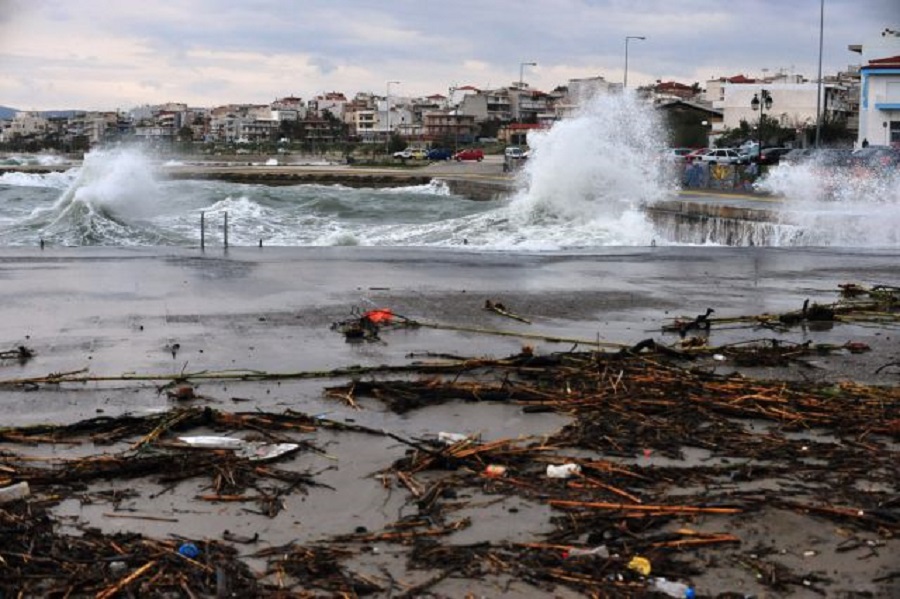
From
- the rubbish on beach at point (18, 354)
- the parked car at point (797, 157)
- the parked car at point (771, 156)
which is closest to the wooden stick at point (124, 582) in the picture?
the rubbish on beach at point (18, 354)

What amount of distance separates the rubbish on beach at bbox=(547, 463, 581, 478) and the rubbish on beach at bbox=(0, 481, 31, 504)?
251 cm

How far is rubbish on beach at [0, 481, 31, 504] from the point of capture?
15.7 feet

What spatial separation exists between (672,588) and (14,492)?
301cm

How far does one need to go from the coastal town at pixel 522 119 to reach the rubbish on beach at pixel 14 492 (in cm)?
2607

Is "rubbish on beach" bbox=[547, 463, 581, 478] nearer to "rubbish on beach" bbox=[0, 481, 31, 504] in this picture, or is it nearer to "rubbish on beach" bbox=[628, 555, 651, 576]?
"rubbish on beach" bbox=[628, 555, 651, 576]

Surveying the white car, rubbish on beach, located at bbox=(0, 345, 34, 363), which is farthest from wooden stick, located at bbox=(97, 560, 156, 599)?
the white car

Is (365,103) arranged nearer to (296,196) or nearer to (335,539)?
(296,196)

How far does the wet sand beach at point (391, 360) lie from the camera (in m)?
4.28

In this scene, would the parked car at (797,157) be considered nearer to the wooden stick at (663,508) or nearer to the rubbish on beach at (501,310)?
the rubbish on beach at (501,310)

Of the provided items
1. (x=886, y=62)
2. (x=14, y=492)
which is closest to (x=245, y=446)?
(x=14, y=492)

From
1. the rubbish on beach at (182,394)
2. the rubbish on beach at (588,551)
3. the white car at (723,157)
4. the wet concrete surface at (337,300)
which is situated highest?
the white car at (723,157)

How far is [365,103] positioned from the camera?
18688 cm

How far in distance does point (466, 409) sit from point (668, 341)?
287 centimetres

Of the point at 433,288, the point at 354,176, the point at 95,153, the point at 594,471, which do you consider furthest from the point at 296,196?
the point at 594,471
